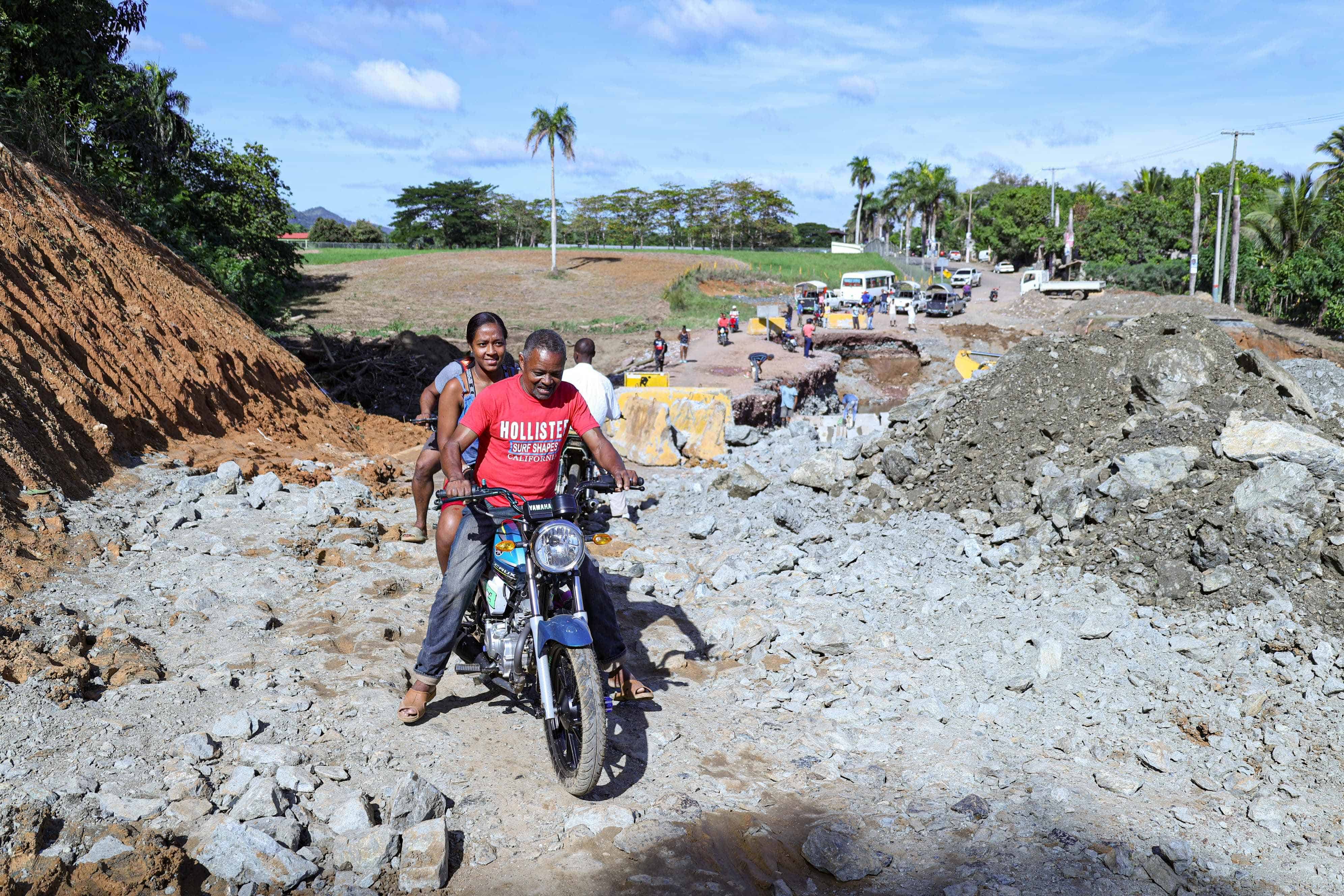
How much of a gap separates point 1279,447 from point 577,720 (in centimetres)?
589

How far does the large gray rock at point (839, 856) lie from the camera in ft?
11.6

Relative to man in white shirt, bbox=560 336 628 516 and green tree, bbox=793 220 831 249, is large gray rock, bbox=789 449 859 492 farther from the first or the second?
green tree, bbox=793 220 831 249

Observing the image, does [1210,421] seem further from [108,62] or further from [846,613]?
[108,62]

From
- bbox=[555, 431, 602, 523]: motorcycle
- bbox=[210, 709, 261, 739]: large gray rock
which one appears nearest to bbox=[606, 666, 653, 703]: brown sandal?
bbox=[555, 431, 602, 523]: motorcycle

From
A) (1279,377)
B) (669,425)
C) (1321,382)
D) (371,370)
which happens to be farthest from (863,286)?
(1279,377)

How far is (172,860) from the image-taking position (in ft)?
10.0

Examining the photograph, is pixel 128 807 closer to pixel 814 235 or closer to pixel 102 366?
pixel 102 366

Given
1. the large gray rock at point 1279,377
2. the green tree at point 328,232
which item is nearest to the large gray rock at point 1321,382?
the large gray rock at point 1279,377

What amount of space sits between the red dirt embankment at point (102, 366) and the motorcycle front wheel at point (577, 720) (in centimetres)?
323

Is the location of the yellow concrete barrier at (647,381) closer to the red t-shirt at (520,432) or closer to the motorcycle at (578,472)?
the motorcycle at (578,472)

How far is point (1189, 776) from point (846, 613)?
2.55 m

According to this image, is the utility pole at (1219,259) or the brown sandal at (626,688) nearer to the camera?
the brown sandal at (626,688)

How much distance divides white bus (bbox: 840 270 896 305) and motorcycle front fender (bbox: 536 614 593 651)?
39.7 metres

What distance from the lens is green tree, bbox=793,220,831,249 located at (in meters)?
113
